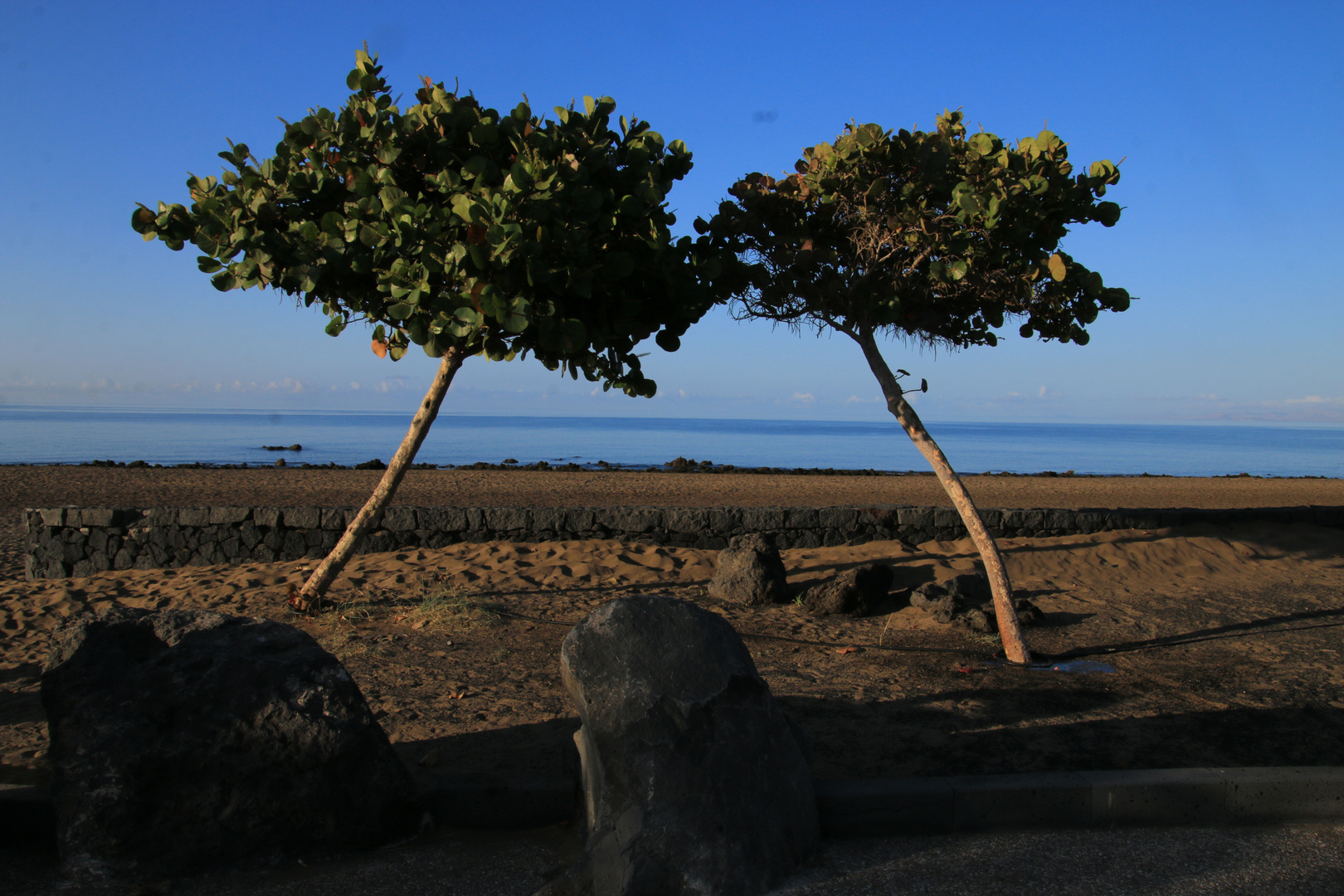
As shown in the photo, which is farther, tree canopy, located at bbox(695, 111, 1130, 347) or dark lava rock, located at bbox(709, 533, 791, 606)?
dark lava rock, located at bbox(709, 533, 791, 606)

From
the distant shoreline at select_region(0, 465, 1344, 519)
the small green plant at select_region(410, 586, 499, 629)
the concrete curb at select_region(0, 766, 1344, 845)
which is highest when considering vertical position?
the distant shoreline at select_region(0, 465, 1344, 519)

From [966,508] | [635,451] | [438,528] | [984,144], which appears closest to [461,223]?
[984,144]

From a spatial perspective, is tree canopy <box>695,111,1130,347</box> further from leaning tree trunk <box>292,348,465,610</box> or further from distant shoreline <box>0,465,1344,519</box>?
distant shoreline <box>0,465,1344,519</box>

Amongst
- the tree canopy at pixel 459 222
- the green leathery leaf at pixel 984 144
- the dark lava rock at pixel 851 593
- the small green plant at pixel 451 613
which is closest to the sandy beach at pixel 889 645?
the small green plant at pixel 451 613

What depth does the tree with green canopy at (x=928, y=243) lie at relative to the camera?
17.5 feet

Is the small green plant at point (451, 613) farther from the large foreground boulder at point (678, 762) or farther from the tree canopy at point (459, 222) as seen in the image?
the large foreground boulder at point (678, 762)

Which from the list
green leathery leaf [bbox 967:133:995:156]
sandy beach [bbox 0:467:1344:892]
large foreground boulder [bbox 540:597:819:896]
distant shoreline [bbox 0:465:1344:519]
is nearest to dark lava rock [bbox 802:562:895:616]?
sandy beach [bbox 0:467:1344:892]

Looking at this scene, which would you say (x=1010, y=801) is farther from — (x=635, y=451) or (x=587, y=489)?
(x=635, y=451)

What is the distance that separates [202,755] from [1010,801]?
10.9 ft

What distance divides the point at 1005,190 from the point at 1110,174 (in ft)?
2.94

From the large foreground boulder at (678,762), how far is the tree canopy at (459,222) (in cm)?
254

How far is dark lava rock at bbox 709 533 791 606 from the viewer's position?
760cm

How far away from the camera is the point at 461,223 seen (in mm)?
5316

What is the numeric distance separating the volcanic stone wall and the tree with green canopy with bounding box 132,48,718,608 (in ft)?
11.5
